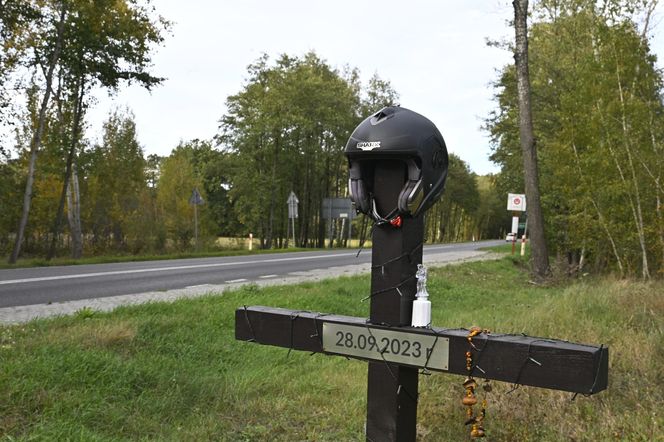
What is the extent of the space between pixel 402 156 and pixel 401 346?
2.29 feet

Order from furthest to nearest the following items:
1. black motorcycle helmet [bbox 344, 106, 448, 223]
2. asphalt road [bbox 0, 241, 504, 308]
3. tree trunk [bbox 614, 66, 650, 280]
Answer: tree trunk [bbox 614, 66, 650, 280] → asphalt road [bbox 0, 241, 504, 308] → black motorcycle helmet [bbox 344, 106, 448, 223]

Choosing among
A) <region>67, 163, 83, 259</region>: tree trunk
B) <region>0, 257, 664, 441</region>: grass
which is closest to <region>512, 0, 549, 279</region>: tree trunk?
<region>0, 257, 664, 441</region>: grass

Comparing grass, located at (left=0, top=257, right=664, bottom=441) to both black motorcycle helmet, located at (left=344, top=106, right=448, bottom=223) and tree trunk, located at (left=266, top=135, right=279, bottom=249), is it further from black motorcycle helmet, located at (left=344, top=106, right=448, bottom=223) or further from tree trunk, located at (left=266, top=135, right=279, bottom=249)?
tree trunk, located at (left=266, top=135, right=279, bottom=249)

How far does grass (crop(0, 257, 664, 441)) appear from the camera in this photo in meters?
3.67

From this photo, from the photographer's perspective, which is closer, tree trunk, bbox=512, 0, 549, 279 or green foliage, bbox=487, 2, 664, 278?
green foliage, bbox=487, 2, 664, 278

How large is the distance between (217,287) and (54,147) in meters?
11.6

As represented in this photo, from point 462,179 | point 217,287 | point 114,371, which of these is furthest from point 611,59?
point 462,179

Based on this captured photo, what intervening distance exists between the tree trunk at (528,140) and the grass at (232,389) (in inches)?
296

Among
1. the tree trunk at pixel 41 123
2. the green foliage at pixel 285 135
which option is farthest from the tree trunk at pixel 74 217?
the green foliage at pixel 285 135

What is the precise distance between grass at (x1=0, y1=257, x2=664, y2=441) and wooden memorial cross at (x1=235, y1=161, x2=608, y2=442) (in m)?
1.54

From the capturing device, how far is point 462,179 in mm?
69562

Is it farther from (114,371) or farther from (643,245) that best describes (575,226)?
(114,371)

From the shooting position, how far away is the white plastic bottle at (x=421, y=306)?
7.02 ft

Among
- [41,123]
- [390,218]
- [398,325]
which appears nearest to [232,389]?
[398,325]
